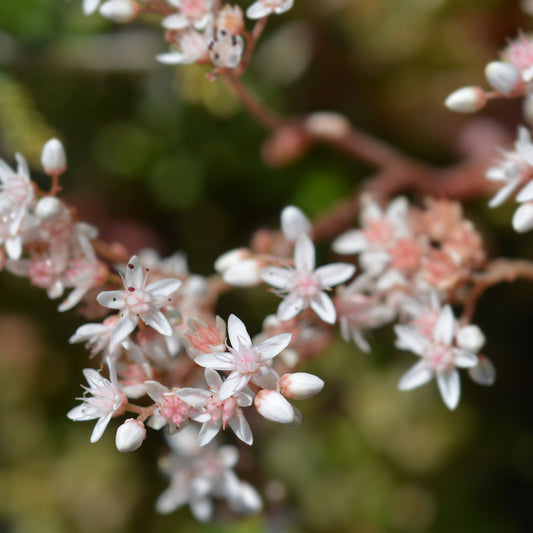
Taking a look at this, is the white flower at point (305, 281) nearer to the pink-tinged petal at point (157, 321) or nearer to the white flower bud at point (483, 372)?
the pink-tinged petal at point (157, 321)

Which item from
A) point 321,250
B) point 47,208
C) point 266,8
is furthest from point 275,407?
point 321,250

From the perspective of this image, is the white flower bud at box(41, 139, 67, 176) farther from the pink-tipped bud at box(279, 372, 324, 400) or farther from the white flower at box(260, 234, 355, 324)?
the pink-tipped bud at box(279, 372, 324, 400)

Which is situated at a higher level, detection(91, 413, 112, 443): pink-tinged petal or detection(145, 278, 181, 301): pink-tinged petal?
detection(145, 278, 181, 301): pink-tinged petal

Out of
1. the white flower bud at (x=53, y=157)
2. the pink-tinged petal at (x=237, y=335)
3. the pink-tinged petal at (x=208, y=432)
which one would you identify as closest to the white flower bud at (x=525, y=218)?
the pink-tinged petal at (x=237, y=335)

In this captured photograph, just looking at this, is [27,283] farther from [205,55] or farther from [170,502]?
[205,55]

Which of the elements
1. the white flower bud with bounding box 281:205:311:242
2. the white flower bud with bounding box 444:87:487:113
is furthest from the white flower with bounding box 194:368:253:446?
the white flower bud with bounding box 444:87:487:113

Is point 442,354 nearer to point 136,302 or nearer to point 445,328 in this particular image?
point 445,328
